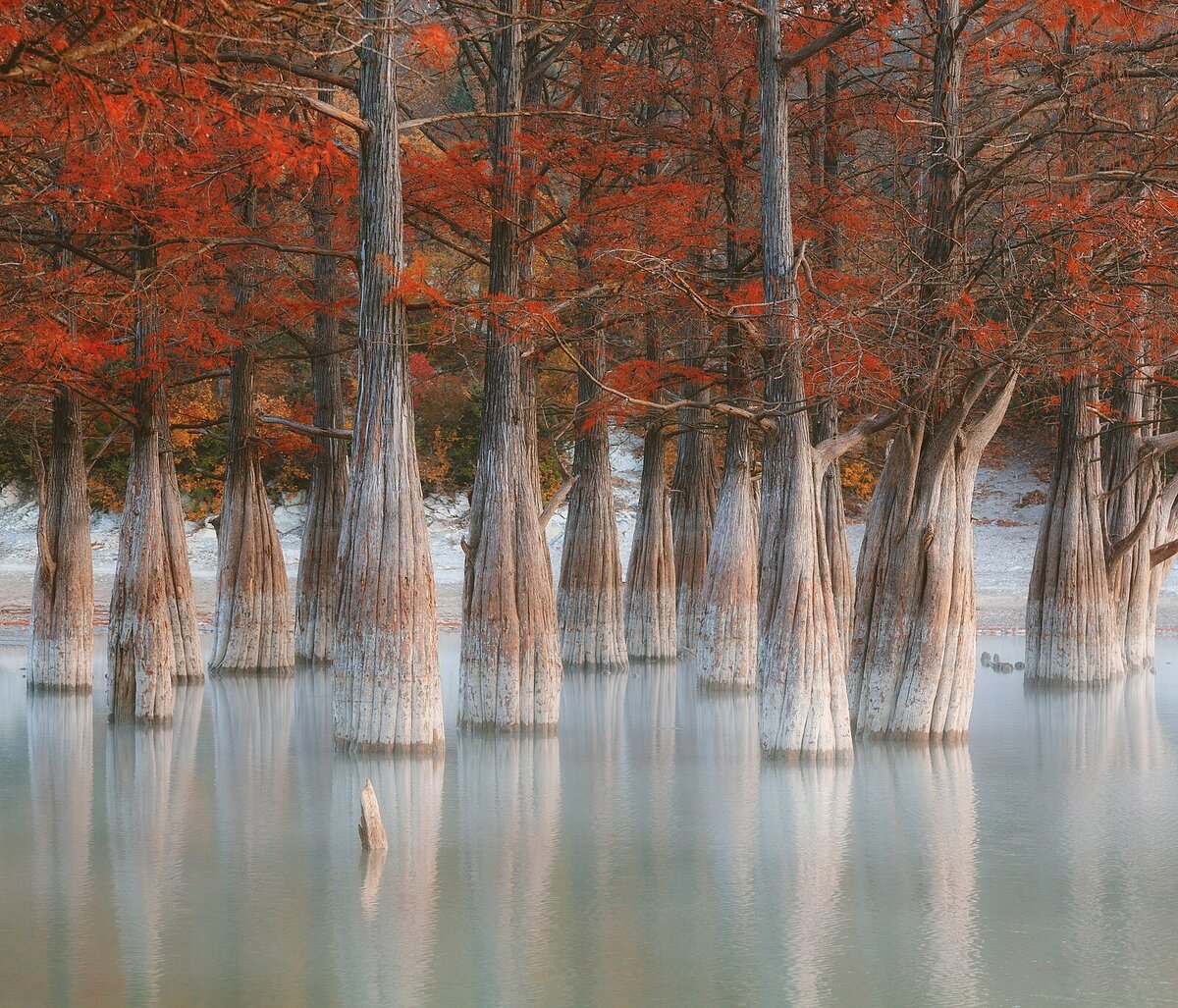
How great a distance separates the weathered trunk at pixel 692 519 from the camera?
80.7ft

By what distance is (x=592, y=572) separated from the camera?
22.1 meters

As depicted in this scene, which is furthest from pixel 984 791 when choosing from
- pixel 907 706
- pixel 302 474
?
pixel 302 474

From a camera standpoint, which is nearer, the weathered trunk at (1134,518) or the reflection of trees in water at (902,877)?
the reflection of trees in water at (902,877)

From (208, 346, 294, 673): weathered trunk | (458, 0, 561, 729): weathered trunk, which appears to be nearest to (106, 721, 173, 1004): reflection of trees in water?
(458, 0, 561, 729): weathered trunk

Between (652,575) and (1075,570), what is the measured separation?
6.69m

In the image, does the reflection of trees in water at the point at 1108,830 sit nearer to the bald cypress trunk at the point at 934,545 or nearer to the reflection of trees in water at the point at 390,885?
the bald cypress trunk at the point at 934,545

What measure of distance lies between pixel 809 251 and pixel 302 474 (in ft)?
68.6

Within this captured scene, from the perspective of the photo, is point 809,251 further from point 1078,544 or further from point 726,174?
point 1078,544

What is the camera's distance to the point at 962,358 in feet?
47.0

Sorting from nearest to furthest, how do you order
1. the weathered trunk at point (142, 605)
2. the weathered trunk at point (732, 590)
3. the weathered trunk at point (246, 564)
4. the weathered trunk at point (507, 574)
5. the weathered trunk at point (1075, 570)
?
1. the weathered trunk at point (507, 574)
2. the weathered trunk at point (142, 605)
3. the weathered trunk at point (1075, 570)
4. the weathered trunk at point (732, 590)
5. the weathered trunk at point (246, 564)

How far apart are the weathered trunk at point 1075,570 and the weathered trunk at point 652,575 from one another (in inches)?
232

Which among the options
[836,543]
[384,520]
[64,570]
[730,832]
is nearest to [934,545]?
Answer: [730,832]

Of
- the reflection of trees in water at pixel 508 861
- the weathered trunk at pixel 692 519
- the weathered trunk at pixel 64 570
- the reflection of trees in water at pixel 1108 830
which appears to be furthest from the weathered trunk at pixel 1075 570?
the weathered trunk at pixel 64 570

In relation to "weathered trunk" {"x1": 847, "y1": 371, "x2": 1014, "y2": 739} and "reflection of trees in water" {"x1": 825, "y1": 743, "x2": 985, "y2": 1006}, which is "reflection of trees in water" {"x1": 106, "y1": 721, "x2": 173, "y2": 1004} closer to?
"reflection of trees in water" {"x1": 825, "y1": 743, "x2": 985, "y2": 1006}
